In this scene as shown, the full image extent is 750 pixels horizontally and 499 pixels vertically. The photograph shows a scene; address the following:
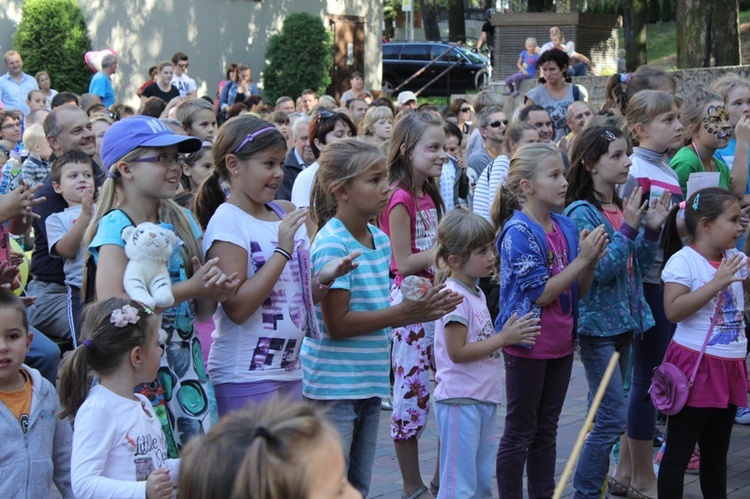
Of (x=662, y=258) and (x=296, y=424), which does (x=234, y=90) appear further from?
(x=296, y=424)

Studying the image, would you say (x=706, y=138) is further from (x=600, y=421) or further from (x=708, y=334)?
(x=600, y=421)

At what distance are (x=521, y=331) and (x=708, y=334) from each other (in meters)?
1.10

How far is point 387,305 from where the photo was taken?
4.43 meters

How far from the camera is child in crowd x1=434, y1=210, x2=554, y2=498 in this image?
14.9 feet

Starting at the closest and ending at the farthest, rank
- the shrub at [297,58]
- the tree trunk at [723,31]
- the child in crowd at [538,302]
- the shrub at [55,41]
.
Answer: the child in crowd at [538,302]
the tree trunk at [723,31]
the shrub at [55,41]
the shrub at [297,58]

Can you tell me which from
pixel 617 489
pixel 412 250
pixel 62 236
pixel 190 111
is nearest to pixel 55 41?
pixel 190 111

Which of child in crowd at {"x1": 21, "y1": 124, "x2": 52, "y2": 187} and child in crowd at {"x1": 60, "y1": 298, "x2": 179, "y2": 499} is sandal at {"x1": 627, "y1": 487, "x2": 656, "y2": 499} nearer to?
child in crowd at {"x1": 60, "y1": 298, "x2": 179, "y2": 499}

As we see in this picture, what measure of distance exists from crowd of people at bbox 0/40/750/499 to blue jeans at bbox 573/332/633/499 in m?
0.01

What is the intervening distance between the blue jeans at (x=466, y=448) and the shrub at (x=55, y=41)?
18953 millimetres

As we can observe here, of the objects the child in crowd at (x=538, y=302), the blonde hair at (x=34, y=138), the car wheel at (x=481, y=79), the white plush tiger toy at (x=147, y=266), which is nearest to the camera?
the white plush tiger toy at (x=147, y=266)

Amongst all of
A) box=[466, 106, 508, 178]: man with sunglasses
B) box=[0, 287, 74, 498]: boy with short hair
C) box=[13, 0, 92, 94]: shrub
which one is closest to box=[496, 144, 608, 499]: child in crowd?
box=[0, 287, 74, 498]: boy with short hair

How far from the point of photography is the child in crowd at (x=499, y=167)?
25.4 feet

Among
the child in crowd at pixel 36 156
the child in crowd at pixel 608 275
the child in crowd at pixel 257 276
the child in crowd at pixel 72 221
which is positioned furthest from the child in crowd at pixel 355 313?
the child in crowd at pixel 36 156

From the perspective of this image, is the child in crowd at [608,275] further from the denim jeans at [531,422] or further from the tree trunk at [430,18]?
the tree trunk at [430,18]
